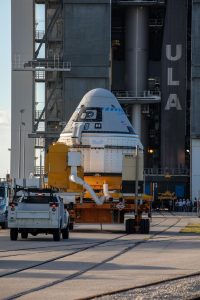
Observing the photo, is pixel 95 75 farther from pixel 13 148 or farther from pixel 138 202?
pixel 138 202

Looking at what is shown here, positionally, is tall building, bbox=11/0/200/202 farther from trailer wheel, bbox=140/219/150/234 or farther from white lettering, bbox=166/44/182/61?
trailer wheel, bbox=140/219/150/234

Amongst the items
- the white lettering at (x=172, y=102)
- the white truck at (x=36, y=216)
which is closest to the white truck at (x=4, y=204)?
the white truck at (x=36, y=216)

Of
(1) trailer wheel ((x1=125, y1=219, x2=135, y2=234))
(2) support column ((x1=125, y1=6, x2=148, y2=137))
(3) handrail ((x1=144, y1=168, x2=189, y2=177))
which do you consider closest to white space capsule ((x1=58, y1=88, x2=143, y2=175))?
(1) trailer wheel ((x1=125, y1=219, x2=135, y2=234))

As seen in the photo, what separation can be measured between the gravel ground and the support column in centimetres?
7805

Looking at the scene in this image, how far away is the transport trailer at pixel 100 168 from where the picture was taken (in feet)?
130

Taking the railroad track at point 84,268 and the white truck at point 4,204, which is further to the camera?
the white truck at point 4,204

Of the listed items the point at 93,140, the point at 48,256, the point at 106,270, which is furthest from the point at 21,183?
the point at 106,270

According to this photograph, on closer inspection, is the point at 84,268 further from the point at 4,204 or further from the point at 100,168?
the point at 100,168

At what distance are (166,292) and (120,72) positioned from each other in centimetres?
8765

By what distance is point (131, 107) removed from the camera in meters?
94.4

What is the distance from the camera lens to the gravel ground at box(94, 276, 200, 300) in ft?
44.6

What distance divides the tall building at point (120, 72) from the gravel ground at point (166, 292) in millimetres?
70930

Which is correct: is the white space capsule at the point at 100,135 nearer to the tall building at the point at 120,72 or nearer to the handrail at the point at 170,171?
the tall building at the point at 120,72

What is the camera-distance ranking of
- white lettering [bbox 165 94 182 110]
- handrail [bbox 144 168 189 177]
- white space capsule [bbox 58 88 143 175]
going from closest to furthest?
1. white space capsule [bbox 58 88 143 175]
2. handrail [bbox 144 168 189 177]
3. white lettering [bbox 165 94 182 110]
